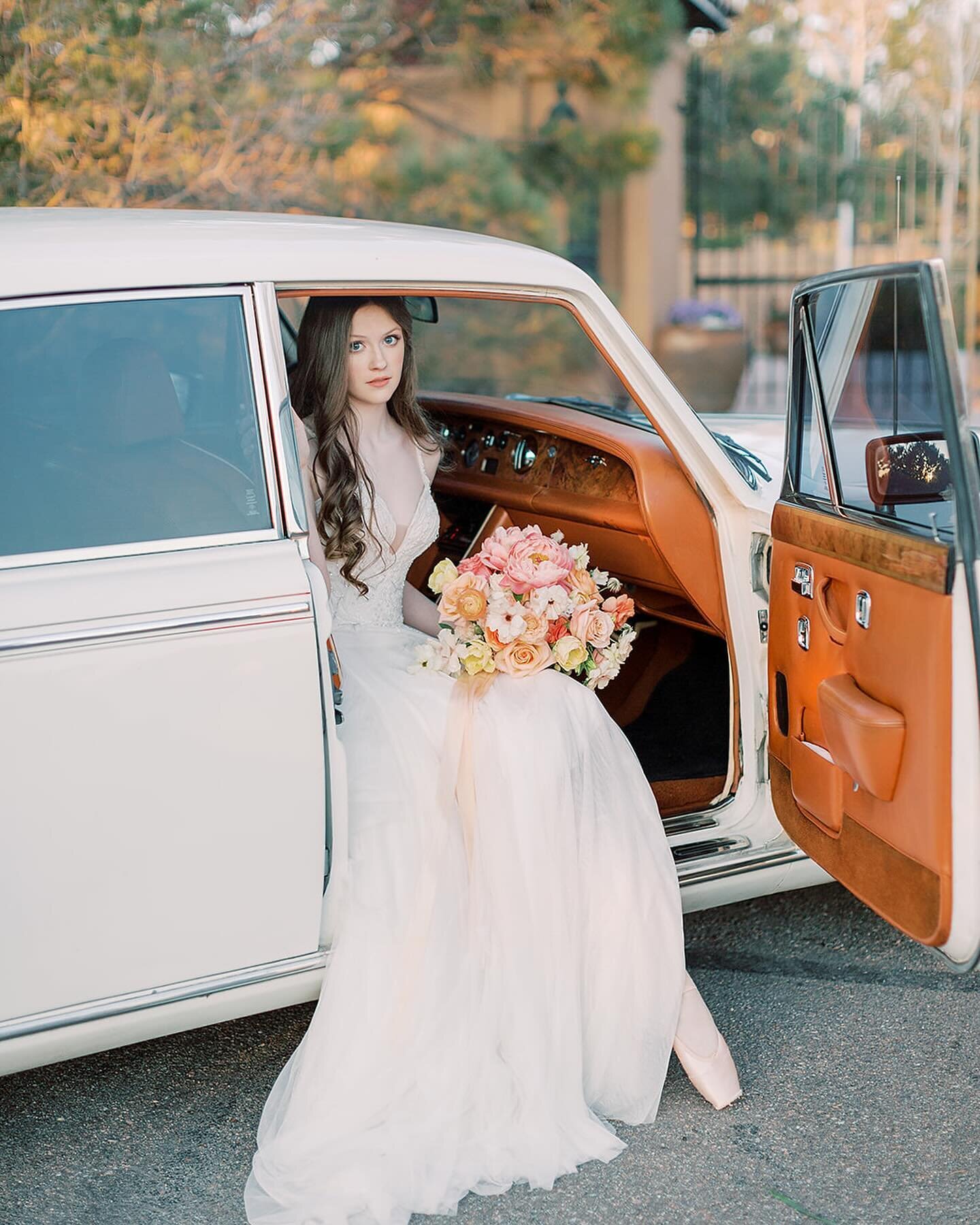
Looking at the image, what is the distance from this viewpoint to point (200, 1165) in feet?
8.81

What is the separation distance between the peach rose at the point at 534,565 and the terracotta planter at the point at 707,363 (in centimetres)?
861

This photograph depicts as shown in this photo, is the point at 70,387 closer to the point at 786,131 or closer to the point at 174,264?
the point at 174,264

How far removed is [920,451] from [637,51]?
7.25 meters

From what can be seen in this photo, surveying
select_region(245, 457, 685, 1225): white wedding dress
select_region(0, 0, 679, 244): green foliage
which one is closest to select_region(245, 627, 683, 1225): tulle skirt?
select_region(245, 457, 685, 1225): white wedding dress

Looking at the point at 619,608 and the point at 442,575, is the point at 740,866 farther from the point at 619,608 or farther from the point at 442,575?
the point at 442,575

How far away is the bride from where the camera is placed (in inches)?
101

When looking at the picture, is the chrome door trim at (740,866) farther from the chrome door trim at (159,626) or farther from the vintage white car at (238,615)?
the chrome door trim at (159,626)

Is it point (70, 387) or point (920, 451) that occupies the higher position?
point (70, 387)

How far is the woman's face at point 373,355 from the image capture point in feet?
9.98

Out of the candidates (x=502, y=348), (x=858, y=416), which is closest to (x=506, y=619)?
(x=858, y=416)

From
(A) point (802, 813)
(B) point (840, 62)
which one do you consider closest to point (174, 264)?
(A) point (802, 813)

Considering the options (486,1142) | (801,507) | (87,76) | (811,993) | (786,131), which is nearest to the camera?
(486,1142)

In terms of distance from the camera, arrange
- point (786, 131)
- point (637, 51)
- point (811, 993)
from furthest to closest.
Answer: point (786, 131) → point (637, 51) → point (811, 993)

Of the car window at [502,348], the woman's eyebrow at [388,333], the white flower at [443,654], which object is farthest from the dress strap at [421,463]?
the car window at [502,348]
